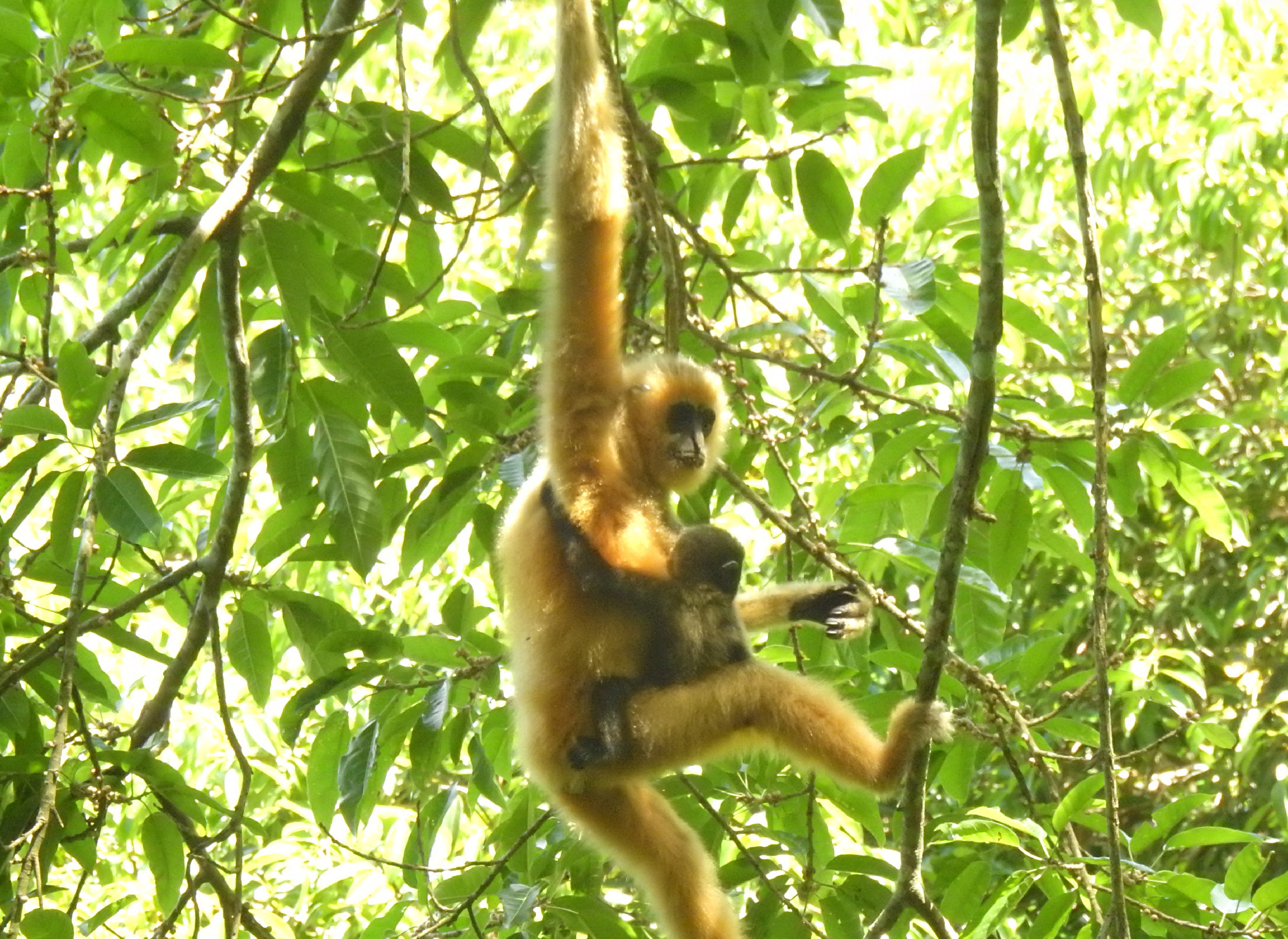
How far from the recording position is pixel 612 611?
4.09 m

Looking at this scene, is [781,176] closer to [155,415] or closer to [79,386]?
[155,415]

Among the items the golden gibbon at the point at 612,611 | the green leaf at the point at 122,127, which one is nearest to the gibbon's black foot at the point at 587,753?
the golden gibbon at the point at 612,611

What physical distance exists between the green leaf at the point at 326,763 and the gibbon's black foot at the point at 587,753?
0.90 metres

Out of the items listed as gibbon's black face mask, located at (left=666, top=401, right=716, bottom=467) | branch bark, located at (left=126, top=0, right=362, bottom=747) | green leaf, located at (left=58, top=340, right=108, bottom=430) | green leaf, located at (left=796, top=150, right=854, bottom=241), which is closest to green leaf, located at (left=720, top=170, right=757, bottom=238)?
green leaf, located at (left=796, top=150, right=854, bottom=241)

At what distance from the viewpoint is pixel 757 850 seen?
4168 millimetres

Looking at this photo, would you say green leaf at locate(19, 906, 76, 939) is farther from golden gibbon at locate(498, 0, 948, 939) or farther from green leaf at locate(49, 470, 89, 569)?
golden gibbon at locate(498, 0, 948, 939)

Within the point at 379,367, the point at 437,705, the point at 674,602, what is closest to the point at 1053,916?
the point at 674,602

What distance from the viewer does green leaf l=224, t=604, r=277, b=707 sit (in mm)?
4191

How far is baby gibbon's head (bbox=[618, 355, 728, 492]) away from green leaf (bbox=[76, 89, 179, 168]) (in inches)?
66.0

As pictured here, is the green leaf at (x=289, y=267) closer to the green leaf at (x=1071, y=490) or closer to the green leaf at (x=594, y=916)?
the green leaf at (x=594, y=916)

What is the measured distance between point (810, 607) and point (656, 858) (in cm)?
106

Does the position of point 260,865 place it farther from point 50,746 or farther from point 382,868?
point 50,746

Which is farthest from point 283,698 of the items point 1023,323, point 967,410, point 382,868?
point 967,410

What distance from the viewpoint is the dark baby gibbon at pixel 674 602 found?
4.02 m
